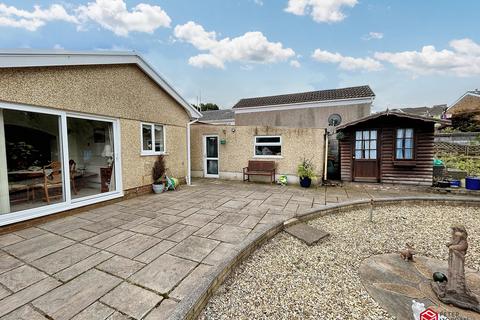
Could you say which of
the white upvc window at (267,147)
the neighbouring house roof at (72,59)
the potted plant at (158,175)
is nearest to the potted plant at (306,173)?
the white upvc window at (267,147)

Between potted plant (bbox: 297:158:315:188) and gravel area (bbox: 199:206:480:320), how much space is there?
9.20 feet

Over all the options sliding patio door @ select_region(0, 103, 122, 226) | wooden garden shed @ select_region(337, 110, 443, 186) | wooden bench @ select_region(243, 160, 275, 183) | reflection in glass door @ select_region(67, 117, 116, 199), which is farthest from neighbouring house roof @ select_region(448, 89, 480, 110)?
sliding patio door @ select_region(0, 103, 122, 226)

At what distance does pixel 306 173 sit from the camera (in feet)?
25.0

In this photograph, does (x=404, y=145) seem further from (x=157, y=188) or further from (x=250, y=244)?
(x=157, y=188)

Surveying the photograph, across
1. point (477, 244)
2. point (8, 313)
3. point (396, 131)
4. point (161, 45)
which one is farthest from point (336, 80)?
point (8, 313)

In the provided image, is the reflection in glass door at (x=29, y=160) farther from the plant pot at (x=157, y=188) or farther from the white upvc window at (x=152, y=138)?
the plant pot at (x=157, y=188)

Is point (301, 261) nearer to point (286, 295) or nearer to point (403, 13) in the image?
point (286, 295)

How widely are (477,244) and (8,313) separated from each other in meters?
6.37

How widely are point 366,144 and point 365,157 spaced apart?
0.51 metres

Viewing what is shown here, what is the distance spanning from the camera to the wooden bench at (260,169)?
27.2 ft

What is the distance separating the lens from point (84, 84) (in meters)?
4.62

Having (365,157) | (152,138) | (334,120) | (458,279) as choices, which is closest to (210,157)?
(152,138)

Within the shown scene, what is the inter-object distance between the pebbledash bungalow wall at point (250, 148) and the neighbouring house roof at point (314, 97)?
7.31 metres

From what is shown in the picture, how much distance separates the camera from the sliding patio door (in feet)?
12.5
